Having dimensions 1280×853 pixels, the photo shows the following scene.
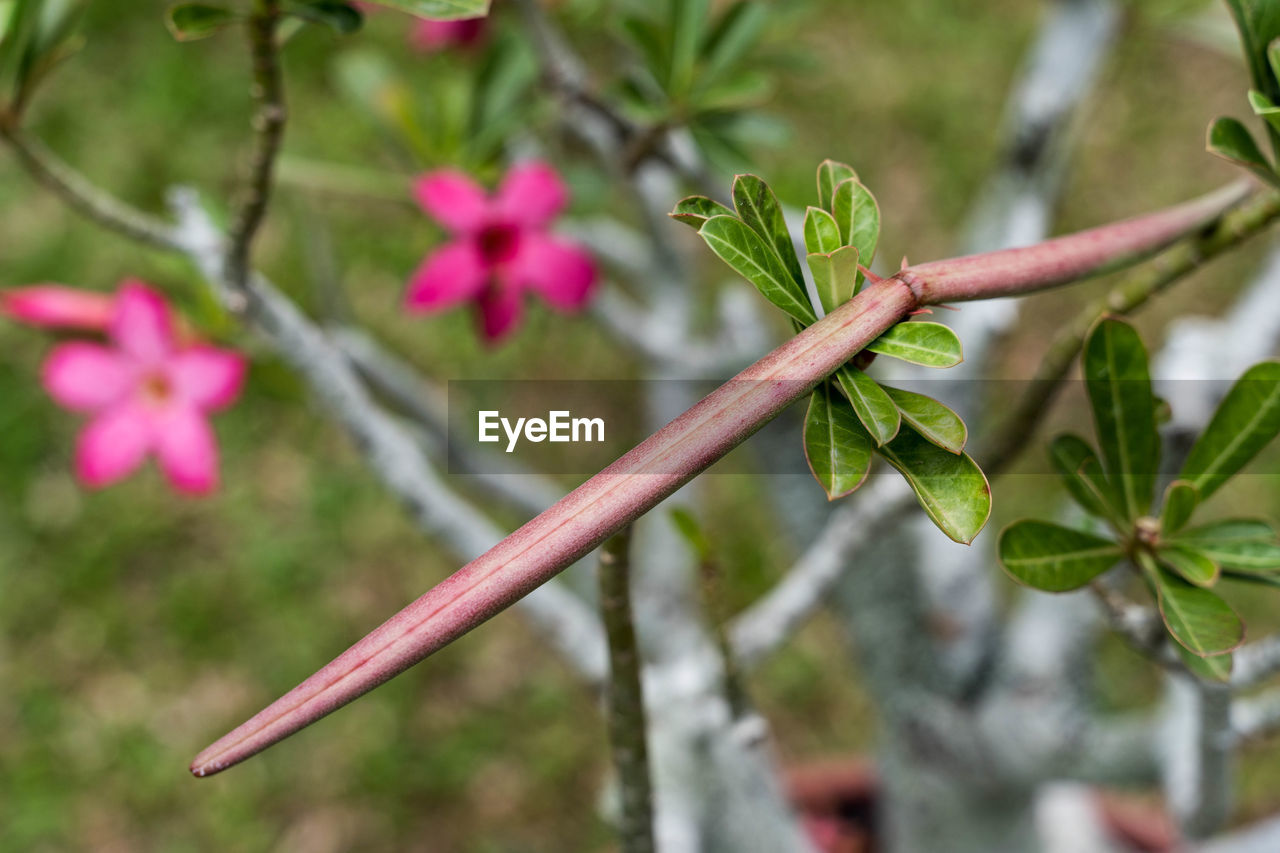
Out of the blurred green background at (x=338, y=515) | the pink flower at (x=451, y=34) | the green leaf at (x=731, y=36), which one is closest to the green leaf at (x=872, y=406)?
the green leaf at (x=731, y=36)

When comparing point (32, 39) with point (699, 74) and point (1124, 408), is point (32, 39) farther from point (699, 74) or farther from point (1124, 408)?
point (1124, 408)

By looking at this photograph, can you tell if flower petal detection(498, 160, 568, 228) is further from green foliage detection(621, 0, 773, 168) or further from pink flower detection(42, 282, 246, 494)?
pink flower detection(42, 282, 246, 494)

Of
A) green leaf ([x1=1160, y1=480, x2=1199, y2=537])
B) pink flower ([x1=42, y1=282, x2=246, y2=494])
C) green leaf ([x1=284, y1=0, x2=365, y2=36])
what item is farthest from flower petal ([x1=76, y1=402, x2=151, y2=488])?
green leaf ([x1=1160, y1=480, x2=1199, y2=537])

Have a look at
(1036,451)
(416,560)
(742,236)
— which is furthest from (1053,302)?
(742,236)

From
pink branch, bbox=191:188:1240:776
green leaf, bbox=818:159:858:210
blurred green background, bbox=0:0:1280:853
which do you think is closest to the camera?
pink branch, bbox=191:188:1240:776

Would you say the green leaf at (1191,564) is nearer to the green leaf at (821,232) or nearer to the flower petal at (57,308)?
the green leaf at (821,232)
